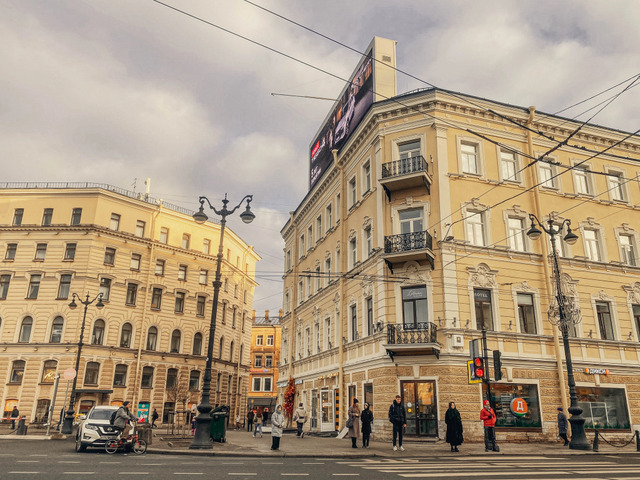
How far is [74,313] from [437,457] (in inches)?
1415

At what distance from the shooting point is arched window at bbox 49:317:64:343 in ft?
139

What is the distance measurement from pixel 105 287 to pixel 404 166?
31335 mm

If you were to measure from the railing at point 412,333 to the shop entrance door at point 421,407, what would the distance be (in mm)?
1867

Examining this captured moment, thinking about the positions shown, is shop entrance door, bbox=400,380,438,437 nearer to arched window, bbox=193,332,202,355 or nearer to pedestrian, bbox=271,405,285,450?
pedestrian, bbox=271,405,285,450

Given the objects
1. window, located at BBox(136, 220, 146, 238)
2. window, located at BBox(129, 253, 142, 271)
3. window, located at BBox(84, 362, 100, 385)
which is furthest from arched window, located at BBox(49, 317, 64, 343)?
window, located at BBox(136, 220, 146, 238)

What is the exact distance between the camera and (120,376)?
4394cm

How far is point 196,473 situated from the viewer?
1082 cm

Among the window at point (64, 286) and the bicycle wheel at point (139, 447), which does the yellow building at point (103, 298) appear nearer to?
the window at point (64, 286)

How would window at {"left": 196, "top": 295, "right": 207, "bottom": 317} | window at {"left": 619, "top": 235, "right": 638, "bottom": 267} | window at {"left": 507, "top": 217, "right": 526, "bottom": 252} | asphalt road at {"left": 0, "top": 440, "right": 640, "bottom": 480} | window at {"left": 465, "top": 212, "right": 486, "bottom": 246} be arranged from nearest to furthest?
asphalt road at {"left": 0, "top": 440, "right": 640, "bottom": 480} → window at {"left": 465, "top": 212, "right": 486, "bottom": 246} → window at {"left": 507, "top": 217, "right": 526, "bottom": 252} → window at {"left": 619, "top": 235, "right": 638, "bottom": 267} → window at {"left": 196, "top": 295, "right": 207, "bottom": 317}

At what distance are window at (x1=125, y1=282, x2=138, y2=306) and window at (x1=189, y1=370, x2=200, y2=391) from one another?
893 cm

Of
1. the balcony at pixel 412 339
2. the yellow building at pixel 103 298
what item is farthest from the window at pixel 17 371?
the balcony at pixel 412 339

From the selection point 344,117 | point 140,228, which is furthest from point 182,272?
point 344,117

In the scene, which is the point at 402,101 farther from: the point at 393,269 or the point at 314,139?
the point at 314,139

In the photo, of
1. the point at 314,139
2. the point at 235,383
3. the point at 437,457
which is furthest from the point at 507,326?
the point at 235,383
